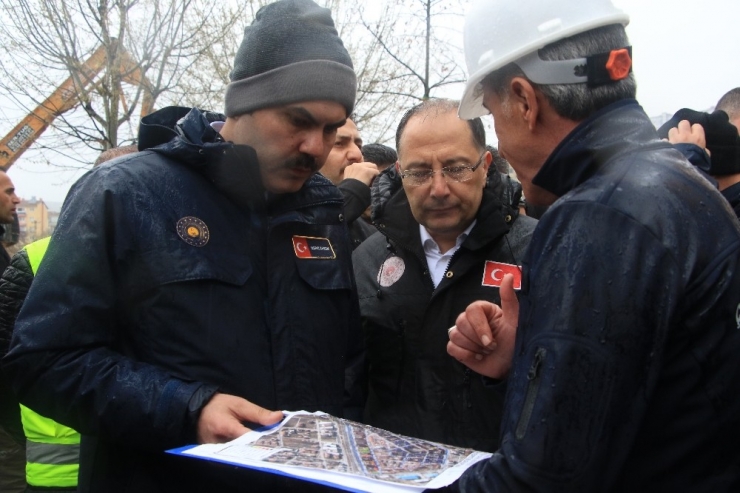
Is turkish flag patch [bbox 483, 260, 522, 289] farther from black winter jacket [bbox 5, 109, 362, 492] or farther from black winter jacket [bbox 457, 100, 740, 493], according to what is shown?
black winter jacket [bbox 457, 100, 740, 493]

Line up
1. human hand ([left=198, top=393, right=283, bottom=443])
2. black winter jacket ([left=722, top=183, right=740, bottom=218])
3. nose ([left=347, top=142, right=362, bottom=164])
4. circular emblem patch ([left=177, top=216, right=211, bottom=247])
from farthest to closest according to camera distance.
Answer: nose ([left=347, top=142, right=362, bottom=164]) < black winter jacket ([left=722, top=183, right=740, bottom=218]) < circular emblem patch ([left=177, top=216, right=211, bottom=247]) < human hand ([left=198, top=393, right=283, bottom=443])

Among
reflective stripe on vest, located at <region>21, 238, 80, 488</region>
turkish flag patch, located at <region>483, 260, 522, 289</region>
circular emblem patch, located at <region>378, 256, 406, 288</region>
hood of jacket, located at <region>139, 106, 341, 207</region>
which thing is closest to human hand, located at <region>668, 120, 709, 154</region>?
turkish flag patch, located at <region>483, 260, 522, 289</region>

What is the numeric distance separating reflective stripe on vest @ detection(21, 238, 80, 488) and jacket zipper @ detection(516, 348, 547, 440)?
2.78 m

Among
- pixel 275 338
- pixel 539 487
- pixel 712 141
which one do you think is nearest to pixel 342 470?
pixel 539 487

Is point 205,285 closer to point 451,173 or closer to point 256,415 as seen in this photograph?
point 256,415

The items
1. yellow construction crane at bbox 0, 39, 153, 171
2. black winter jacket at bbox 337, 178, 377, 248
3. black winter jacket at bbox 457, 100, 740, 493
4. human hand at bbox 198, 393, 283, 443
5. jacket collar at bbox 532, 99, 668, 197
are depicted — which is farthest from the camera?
yellow construction crane at bbox 0, 39, 153, 171

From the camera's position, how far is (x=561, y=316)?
1.29 m

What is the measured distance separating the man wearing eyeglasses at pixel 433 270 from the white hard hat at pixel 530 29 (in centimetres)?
119

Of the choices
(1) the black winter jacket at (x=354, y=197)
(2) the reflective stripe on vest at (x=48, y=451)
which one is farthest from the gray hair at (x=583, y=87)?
(2) the reflective stripe on vest at (x=48, y=451)

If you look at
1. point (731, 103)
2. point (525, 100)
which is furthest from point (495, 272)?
point (731, 103)

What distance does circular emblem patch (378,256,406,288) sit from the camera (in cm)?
298

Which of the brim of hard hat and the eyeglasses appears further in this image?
the eyeglasses

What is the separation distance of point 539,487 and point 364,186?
281cm

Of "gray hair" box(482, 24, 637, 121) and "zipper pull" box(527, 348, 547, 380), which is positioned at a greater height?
"gray hair" box(482, 24, 637, 121)
